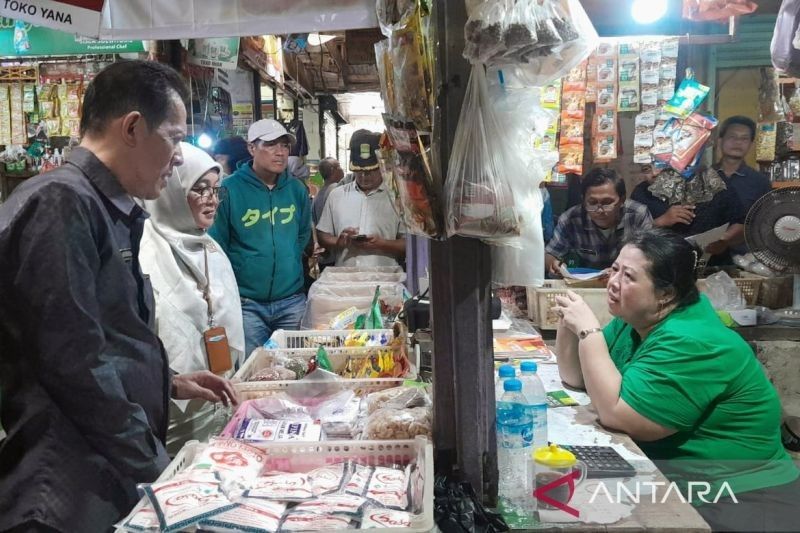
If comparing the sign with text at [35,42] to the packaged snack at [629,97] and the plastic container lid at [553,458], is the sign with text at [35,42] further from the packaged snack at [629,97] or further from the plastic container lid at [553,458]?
the plastic container lid at [553,458]

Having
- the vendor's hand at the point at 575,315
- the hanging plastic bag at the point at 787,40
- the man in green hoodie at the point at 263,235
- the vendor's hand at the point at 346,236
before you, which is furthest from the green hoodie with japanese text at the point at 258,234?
the hanging plastic bag at the point at 787,40

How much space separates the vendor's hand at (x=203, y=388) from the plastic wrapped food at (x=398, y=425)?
61cm

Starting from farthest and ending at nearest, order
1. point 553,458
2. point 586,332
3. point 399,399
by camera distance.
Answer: point 586,332 → point 399,399 → point 553,458

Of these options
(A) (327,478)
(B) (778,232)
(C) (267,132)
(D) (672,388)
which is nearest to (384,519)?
(A) (327,478)

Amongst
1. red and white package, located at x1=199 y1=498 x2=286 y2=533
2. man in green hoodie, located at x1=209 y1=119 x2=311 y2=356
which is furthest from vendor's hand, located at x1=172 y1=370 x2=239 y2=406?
man in green hoodie, located at x1=209 y1=119 x2=311 y2=356

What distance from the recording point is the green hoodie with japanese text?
4.34 metres

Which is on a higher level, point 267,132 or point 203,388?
point 267,132

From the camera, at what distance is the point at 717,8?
4.18 metres

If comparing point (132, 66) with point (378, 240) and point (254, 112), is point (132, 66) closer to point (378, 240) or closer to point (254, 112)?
point (378, 240)

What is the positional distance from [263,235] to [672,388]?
9.76 ft

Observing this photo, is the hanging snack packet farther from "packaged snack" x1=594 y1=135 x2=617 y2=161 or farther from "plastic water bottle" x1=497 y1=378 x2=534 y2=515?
"plastic water bottle" x1=497 y1=378 x2=534 y2=515

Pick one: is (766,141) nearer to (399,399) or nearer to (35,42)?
(399,399)

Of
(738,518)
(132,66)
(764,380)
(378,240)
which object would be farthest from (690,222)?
(132,66)

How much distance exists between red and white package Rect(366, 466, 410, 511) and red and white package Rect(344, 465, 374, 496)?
0.01 metres
